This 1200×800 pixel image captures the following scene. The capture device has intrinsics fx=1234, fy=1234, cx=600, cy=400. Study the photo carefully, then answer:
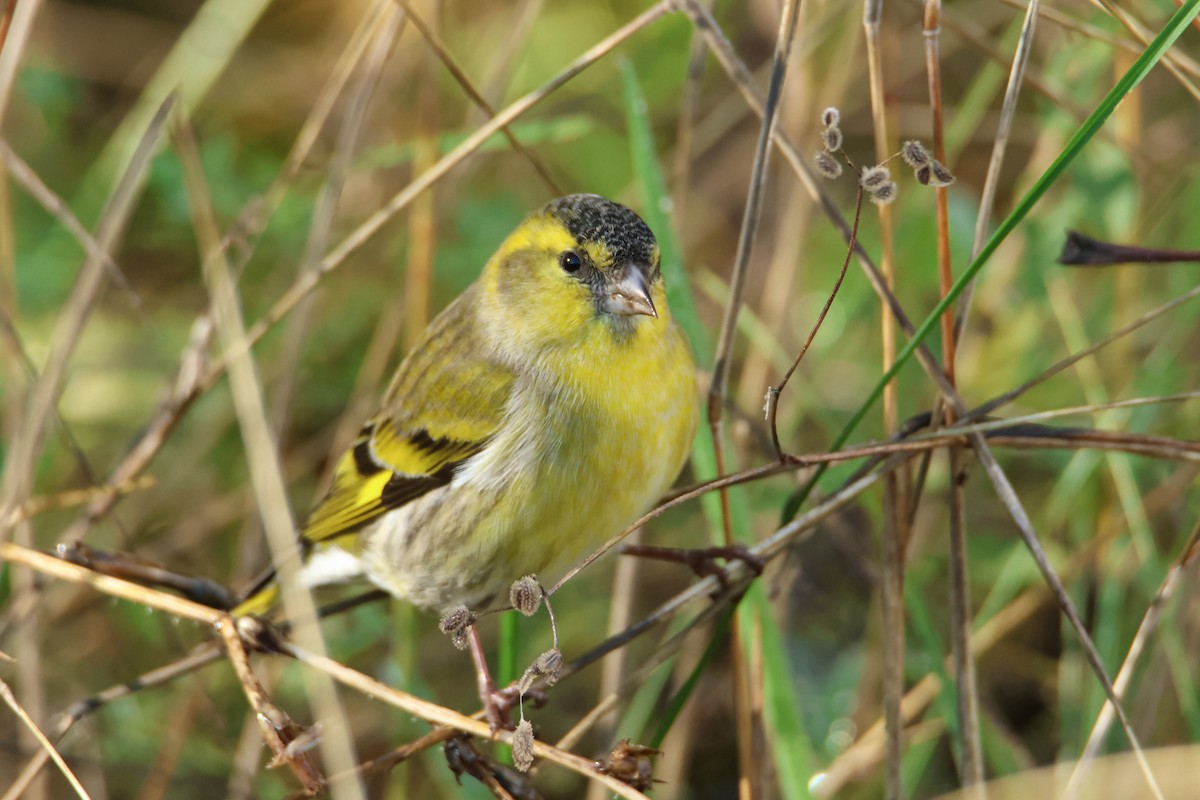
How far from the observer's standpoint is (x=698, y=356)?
304cm

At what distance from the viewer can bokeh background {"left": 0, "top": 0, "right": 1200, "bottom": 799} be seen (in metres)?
3.30

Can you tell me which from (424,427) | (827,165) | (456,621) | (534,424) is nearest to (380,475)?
(424,427)

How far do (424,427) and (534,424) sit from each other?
0.45 m

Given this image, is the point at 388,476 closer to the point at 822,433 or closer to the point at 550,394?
the point at 550,394

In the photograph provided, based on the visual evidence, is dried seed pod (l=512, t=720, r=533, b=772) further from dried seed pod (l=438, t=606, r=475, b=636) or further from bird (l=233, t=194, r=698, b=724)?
bird (l=233, t=194, r=698, b=724)

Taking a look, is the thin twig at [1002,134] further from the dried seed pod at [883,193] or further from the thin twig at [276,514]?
the thin twig at [276,514]

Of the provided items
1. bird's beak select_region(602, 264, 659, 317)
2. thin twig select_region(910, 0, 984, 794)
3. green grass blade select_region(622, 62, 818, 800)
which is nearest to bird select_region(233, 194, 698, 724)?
bird's beak select_region(602, 264, 659, 317)

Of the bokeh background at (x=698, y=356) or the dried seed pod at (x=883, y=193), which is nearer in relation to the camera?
→ the dried seed pod at (x=883, y=193)

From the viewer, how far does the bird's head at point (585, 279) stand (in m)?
2.75

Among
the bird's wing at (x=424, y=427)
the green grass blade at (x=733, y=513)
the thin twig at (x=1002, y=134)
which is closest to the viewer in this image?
the thin twig at (x=1002, y=134)

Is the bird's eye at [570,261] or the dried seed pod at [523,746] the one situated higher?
the bird's eye at [570,261]

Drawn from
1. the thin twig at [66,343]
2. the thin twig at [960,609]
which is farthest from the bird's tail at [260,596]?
the thin twig at [960,609]

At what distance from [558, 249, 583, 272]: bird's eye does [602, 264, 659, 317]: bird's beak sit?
0.33 ft

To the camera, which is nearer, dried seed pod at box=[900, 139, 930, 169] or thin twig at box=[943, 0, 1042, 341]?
dried seed pod at box=[900, 139, 930, 169]
